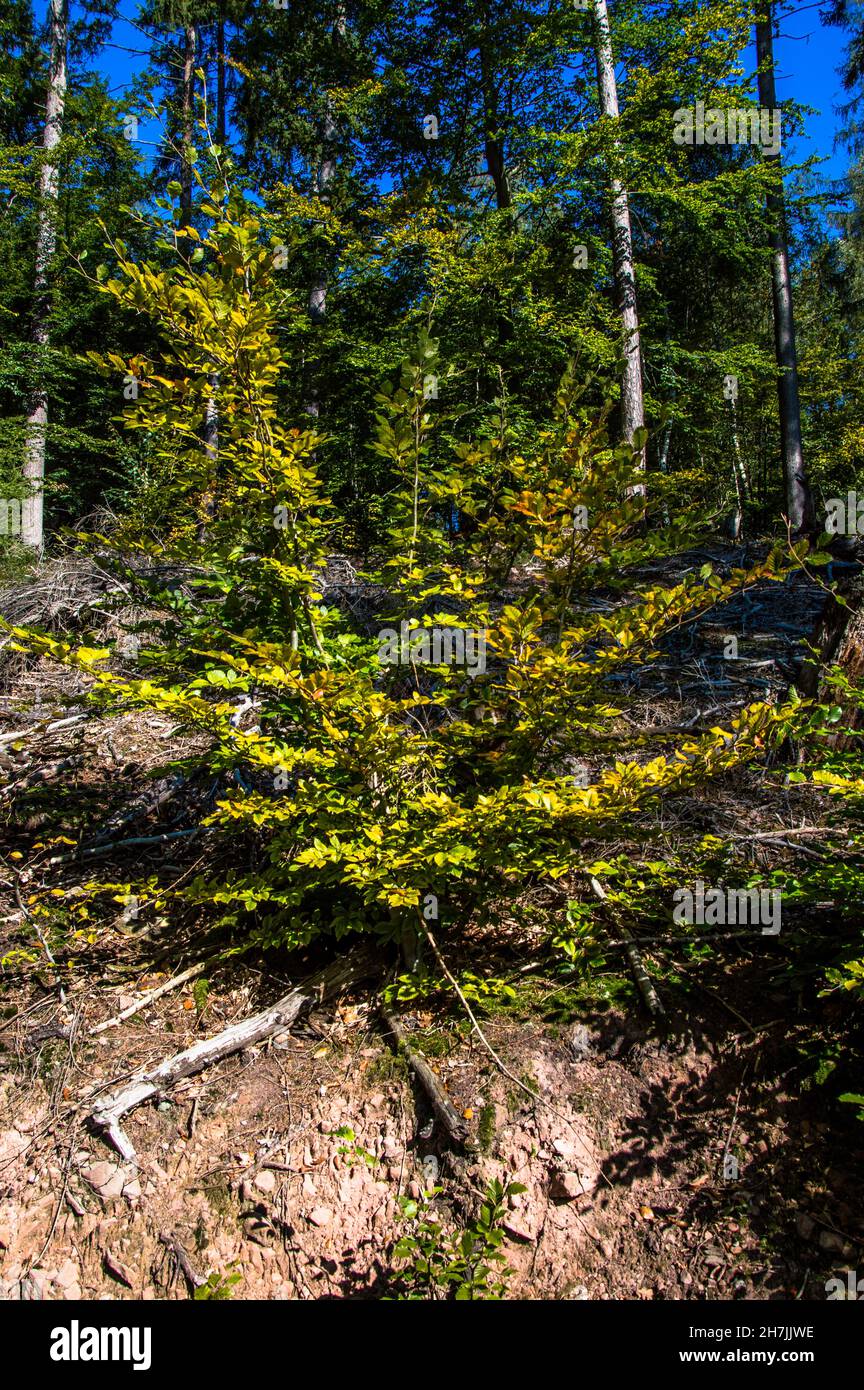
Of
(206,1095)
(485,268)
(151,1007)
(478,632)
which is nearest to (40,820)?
(151,1007)

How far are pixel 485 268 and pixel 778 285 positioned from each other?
5047 millimetres

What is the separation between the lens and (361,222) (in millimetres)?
11508

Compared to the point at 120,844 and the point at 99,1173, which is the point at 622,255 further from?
the point at 99,1173

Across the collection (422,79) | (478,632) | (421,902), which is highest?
(422,79)

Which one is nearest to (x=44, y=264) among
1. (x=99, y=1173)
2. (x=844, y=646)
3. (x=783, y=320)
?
(x=783, y=320)

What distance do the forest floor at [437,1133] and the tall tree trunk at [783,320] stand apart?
8.99 metres

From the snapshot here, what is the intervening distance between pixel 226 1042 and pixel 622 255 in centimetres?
1008

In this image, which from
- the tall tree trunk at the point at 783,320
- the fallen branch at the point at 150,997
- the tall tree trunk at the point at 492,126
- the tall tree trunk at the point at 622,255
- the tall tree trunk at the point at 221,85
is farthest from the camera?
the tall tree trunk at the point at 221,85

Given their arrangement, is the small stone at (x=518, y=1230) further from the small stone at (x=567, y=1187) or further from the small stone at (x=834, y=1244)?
the small stone at (x=834, y=1244)

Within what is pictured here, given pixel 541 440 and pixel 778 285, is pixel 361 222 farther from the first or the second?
pixel 541 440

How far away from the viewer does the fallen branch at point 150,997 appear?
2.78 meters

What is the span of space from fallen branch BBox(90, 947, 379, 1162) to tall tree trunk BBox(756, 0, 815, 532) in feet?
31.5

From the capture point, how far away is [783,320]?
11.0 m

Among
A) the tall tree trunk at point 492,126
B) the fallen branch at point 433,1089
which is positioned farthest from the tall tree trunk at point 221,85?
the fallen branch at point 433,1089
